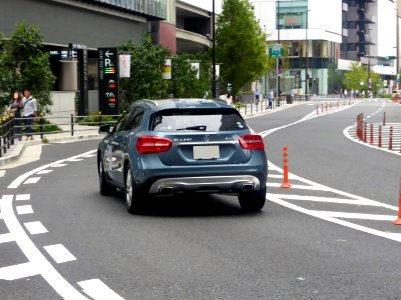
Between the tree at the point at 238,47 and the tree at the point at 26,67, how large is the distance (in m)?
45.3

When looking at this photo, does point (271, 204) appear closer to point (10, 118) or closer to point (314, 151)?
point (314, 151)

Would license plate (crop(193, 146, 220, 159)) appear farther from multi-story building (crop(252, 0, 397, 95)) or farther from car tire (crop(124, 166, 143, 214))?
multi-story building (crop(252, 0, 397, 95))

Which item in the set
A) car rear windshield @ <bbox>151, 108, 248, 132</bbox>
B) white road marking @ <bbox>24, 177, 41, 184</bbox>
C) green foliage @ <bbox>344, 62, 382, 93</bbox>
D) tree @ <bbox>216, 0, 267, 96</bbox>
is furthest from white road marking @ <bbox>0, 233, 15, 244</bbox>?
green foliage @ <bbox>344, 62, 382, 93</bbox>

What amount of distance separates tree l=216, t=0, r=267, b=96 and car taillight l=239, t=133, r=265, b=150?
71845 millimetres

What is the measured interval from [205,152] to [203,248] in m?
2.59

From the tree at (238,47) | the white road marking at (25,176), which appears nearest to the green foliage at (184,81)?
the tree at (238,47)

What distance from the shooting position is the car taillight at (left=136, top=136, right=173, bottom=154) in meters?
11.3

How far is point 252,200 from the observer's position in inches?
474

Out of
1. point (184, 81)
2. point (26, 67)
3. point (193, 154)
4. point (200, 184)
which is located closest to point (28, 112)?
point (26, 67)

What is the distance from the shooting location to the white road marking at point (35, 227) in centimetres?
1036

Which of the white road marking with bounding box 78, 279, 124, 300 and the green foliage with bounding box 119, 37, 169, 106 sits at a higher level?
the green foliage with bounding box 119, 37, 169, 106

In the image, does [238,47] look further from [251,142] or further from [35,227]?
[35,227]

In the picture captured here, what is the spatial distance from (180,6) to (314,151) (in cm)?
5570

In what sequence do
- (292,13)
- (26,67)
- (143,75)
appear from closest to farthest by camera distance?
(26,67) < (143,75) < (292,13)
